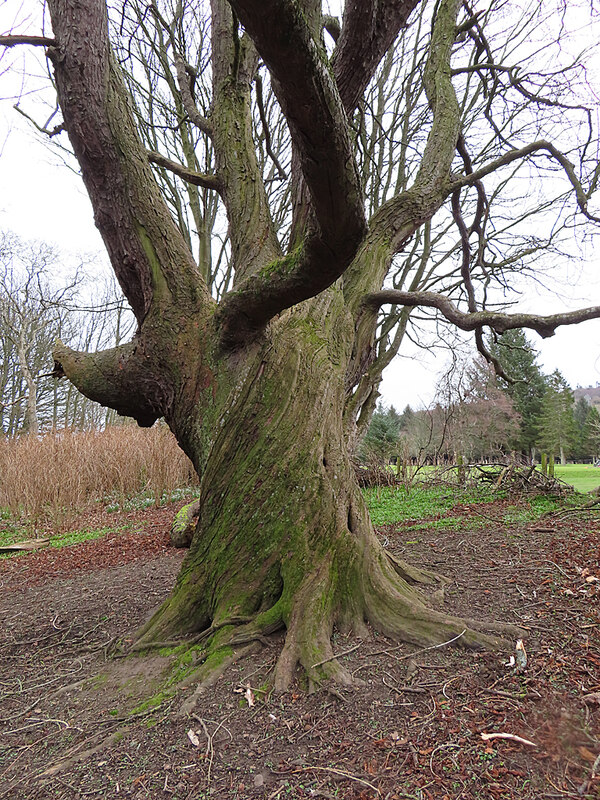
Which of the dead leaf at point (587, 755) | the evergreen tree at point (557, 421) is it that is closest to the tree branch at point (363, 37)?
the dead leaf at point (587, 755)

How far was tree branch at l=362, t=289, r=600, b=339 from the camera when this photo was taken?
2.74 m

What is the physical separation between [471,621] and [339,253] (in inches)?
73.7

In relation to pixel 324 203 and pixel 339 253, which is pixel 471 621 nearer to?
pixel 339 253

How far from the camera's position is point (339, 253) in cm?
168

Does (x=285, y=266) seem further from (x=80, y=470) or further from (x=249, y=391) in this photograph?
(x=80, y=470)

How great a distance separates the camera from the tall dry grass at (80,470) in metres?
8.60

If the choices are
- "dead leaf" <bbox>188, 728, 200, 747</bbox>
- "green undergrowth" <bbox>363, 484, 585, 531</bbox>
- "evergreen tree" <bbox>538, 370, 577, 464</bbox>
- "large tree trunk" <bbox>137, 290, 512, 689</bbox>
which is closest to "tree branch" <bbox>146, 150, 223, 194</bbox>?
"large tree trunk" <bbox>137, 290, 512, 689</bbox>

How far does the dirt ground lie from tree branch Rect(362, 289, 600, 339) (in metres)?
1.57

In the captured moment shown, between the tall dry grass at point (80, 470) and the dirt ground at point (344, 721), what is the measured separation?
6.53m

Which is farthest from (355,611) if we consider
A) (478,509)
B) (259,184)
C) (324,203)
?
(478,509)

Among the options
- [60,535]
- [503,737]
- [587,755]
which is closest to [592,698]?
[587,755]

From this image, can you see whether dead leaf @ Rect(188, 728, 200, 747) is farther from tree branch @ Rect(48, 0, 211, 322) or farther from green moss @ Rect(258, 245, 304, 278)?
tree branch @ Rect(48, 0, 211, 322)

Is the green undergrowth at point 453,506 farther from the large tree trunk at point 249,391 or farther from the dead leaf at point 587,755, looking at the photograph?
the dead leaf at point 587,755

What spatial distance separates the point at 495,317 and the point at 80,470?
9.19 metres
